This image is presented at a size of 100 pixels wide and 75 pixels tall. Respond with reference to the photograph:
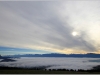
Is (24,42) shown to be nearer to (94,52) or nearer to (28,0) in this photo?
(28,0)

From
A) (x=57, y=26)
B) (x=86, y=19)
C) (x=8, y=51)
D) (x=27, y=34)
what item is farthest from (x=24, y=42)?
(x=86, y=19)

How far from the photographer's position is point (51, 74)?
244cm

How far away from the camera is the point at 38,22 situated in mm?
2523

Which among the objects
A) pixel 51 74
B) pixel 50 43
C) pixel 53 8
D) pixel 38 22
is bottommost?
pixel 51 74

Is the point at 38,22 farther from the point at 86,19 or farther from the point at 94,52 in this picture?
the point at 94,52

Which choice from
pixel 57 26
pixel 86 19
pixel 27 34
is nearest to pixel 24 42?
pixel 27 34

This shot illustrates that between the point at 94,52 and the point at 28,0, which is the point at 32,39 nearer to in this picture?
the point at 28,0

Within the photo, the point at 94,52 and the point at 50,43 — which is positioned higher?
the point at 50,43

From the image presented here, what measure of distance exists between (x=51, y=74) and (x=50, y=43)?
0.52 meters

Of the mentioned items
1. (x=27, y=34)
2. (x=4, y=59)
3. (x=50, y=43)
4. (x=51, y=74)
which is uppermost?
(x=27, y=34)

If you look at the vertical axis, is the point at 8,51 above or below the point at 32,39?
below

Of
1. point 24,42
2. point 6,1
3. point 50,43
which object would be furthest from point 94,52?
point 6,1

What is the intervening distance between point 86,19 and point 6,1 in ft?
4.65

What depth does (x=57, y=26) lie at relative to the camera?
8.29 ft
